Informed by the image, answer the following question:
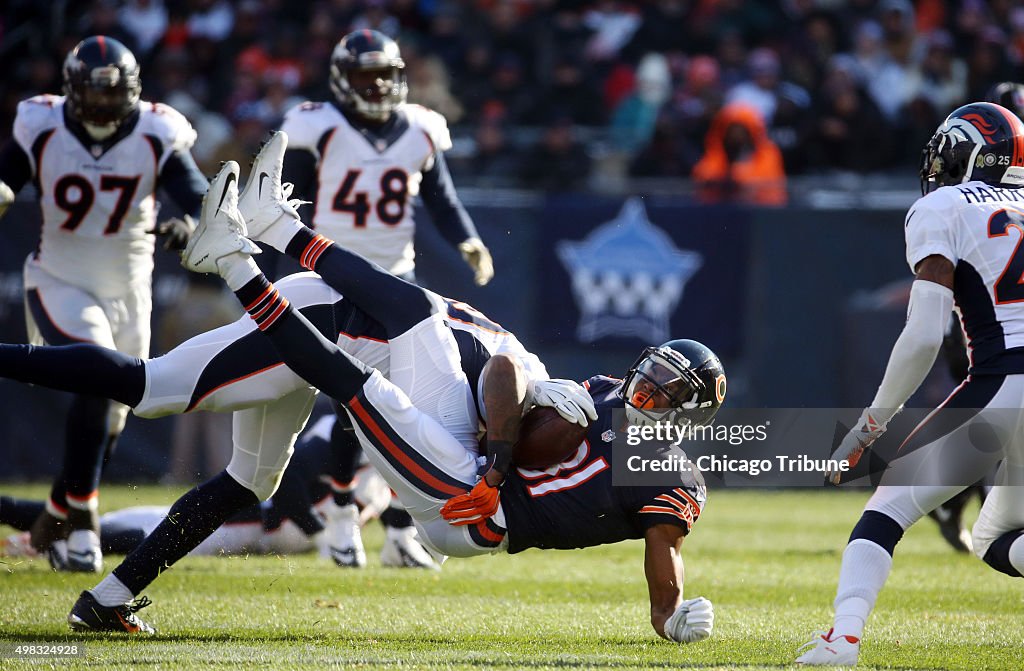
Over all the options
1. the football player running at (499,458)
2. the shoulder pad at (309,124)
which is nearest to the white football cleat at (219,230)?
the football player running at (499,458)

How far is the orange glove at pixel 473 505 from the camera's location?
165 inches

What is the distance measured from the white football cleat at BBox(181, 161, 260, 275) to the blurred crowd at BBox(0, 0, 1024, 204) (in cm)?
562

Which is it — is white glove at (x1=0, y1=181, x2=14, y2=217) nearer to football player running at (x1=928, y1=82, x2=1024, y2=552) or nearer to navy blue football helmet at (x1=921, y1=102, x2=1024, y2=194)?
navy blue football helmet at (x1=921, y1=102, x2=1024, y2=194)

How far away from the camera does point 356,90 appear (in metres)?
6.35

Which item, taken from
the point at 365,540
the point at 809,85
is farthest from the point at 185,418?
the point at 809,85

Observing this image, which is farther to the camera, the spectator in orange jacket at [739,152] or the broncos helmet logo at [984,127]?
the spectator in orange jacket at [739,152]

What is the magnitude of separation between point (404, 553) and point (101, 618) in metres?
1.97

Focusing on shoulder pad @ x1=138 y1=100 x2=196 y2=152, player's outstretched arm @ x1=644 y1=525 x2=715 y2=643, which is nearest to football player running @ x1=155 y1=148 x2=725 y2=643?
player's outstretched arm @ x1=644 y1=525 x2=715 y2=643

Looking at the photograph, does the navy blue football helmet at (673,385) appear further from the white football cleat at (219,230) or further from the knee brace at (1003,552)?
the white football cleat at (219,230)

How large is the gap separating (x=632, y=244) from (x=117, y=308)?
14.1ft

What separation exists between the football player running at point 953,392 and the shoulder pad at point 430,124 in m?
2.97

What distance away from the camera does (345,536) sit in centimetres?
621

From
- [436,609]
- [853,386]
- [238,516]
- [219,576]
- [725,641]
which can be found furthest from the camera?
[853,386]

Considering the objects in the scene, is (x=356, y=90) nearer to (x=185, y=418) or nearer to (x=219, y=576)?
(x=219, y=576)
